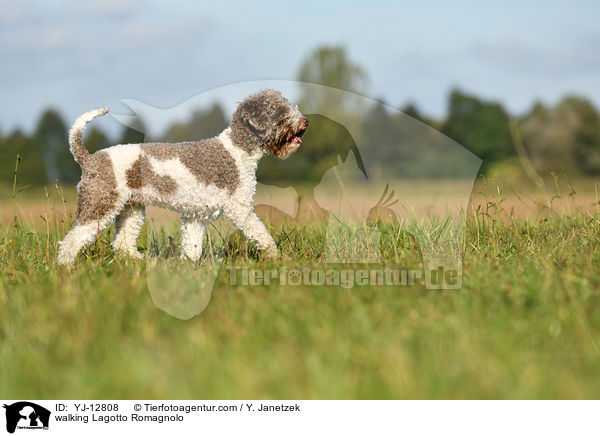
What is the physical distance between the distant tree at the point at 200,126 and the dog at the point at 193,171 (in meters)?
0.27

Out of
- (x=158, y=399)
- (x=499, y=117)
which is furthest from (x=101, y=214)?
(x=499, y=117)

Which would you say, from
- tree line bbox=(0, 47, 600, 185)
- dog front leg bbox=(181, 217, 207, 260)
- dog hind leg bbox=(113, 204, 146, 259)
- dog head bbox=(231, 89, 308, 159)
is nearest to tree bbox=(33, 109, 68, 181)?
tree line bbox=(0, 47, 600, 185)

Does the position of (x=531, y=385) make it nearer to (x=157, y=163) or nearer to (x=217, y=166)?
(x=217, y=166)

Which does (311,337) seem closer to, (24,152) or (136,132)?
(136,132)

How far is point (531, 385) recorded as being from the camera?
2.51 metres

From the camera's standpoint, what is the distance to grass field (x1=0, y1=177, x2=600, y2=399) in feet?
8.39

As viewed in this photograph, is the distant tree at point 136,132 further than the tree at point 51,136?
No

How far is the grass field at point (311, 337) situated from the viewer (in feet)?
8.39

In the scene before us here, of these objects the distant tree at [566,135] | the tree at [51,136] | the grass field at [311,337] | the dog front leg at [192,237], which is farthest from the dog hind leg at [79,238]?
the distant tree at [566,135]

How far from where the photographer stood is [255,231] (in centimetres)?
480

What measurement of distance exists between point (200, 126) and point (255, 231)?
126 centimetres

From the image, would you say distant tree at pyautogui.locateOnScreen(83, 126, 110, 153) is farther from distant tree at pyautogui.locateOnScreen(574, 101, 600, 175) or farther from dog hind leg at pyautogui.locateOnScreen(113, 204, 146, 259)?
distant tree at pyautogui.locateOnScreen(574, 101, 600, 175)

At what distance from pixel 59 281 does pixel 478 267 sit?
3.42 m

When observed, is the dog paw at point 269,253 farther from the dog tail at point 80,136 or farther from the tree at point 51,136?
the tree at point 51,136
